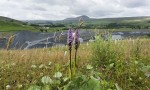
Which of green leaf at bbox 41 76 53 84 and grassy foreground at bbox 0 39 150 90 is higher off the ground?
green leaf at bbox 41 76 53 84

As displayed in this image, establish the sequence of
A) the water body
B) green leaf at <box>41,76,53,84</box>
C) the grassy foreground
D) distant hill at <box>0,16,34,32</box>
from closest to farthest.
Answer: green leaf at <box>41,76,53,84</box> < the grassy foreground < the water body < distant hill at <box>0,16,34,32</box>

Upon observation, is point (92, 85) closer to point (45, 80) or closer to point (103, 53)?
point (45, 80)

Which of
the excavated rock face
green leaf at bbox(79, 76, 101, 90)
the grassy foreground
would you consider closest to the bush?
the grassy foreground

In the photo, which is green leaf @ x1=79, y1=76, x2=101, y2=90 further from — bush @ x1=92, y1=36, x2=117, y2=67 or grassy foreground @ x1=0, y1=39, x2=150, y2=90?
bush @ x1=92, y1=36, x2=117, y2=67

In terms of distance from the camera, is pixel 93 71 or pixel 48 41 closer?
pixel 93 71

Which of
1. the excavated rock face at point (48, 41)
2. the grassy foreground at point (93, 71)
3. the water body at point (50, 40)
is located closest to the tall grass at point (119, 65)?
the grassy foreground at point (93, 71)

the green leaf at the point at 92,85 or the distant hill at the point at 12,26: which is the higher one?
the green leaf at the point at 92,85

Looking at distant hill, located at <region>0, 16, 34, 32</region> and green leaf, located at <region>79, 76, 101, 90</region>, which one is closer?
green leaf, located at <region>79, 76, 101, 90</region>

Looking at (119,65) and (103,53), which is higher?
(103,53)

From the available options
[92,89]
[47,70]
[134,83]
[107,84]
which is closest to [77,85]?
[92,89]

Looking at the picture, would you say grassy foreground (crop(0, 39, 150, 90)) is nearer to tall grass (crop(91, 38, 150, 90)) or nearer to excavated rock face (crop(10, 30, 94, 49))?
tall grass (crop(91, 38, 150, 90))

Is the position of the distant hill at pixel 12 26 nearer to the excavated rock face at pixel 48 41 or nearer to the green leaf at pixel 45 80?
the excavated rock face at pixel 48 41

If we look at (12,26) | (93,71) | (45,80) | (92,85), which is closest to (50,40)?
(93,71)

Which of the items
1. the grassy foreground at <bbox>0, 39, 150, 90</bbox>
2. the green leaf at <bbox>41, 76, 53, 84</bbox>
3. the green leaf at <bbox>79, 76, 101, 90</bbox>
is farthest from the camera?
the grassy foreground at <bbox>0, 39, 150, 90</bbox>
